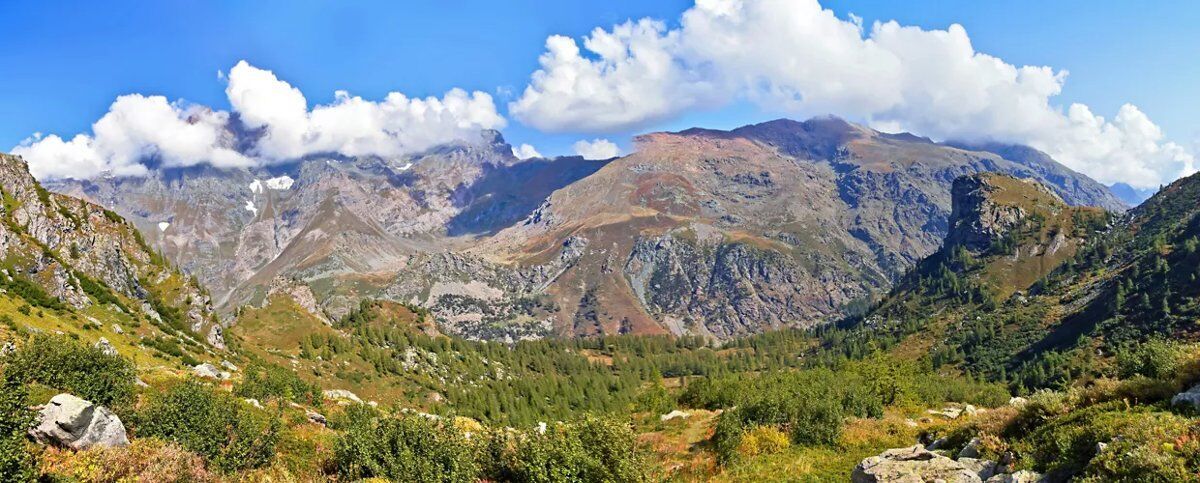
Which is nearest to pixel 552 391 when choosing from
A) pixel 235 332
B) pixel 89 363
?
pixel 235 332

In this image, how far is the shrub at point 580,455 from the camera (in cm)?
1950

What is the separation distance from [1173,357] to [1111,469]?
16.5m

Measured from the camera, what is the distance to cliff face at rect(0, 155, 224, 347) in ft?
247

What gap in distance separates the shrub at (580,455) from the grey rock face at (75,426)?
49.8 ft

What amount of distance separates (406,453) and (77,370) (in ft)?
61.6

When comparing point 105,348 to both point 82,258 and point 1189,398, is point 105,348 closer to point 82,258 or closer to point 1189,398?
point 1189,398

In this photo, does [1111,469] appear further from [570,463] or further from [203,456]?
[203,456]

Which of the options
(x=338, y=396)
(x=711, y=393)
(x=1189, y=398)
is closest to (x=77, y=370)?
(x=338, y=396)

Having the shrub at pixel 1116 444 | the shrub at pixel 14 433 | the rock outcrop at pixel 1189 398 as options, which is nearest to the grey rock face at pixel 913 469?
the shrub at pixel 1116 444

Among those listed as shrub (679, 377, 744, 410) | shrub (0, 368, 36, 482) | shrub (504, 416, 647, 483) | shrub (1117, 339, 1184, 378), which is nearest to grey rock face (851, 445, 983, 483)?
shrub (1117, 339, 1184, 378)

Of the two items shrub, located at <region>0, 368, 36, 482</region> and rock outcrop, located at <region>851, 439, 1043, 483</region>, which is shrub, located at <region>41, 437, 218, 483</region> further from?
rock outcrop, located at <region>851, 439, 1043, 483</region>

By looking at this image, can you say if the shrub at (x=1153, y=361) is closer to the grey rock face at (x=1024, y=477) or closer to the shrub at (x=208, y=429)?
the grey rock face at (x=1024, y=477)

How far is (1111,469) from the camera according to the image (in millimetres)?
15992

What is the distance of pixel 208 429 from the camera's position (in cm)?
2284
